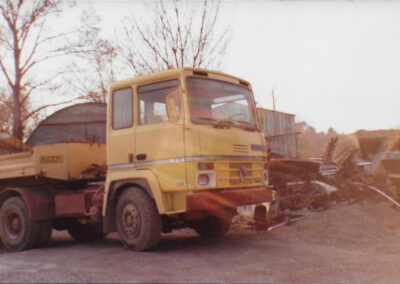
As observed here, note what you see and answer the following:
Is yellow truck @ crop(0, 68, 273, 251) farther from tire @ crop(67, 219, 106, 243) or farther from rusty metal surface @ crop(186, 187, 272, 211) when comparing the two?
tire @ crop(67, 219, 106, 243)

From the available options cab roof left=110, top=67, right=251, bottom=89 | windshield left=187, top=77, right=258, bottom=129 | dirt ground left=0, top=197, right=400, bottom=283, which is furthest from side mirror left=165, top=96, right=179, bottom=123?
dirt ground left=0, top=197, right=400, bottom=283

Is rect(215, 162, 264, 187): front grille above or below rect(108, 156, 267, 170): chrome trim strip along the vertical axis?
below

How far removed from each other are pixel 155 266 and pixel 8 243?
Answer: 4093mm

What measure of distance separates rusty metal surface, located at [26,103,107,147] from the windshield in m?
3.02

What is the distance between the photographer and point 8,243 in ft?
27.5

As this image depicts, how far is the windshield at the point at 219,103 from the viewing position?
6.68 meters

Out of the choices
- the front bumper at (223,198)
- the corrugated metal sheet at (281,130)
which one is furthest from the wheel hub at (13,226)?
the corrugated metal sheet at (281,130)

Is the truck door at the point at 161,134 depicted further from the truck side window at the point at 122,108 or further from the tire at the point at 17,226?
the tire at the point at 17,226

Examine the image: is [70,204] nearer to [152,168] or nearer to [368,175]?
[152,168]

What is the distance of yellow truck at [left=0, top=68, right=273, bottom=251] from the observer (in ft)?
21.2

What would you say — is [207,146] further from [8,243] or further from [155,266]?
[8,243]

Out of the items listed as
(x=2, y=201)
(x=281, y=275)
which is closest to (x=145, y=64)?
(x=2, y=201)

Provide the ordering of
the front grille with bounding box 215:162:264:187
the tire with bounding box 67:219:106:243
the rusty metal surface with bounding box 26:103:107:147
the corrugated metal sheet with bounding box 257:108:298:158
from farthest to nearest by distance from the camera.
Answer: the corrugated metal sheet with bounding box 257:108:298:158 < the tire with bounding box 67:219:106:243 < the rusty metal surface with bounding box 26:103:107:147 < the front grille with bounding box 215:162:264:187

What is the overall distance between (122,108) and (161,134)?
3.37ft
